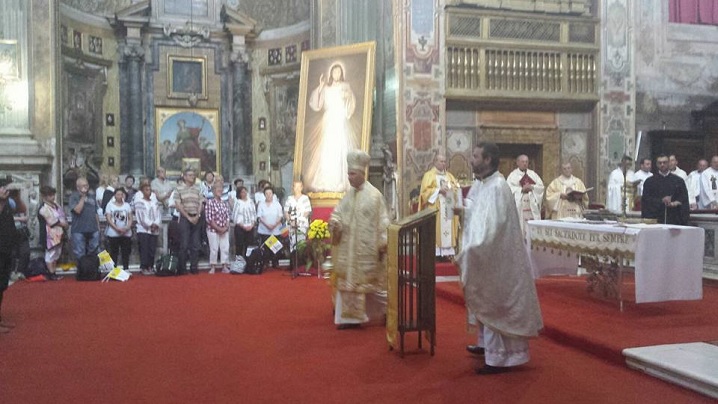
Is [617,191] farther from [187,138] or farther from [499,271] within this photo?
[187,138]

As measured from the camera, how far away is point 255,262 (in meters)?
10.6

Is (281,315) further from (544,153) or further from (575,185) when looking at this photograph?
(544,153)

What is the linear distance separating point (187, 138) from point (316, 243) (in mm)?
8094

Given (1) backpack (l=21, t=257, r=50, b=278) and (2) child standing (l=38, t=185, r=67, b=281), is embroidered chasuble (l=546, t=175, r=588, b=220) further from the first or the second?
(1) backpack (l=21, t=257, r=50, b=278)

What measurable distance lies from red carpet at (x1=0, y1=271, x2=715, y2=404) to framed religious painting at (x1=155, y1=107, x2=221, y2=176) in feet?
29.3

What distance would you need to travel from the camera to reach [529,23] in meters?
12.6

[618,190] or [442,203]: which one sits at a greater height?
[618,190]

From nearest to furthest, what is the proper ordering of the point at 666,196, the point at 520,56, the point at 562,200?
the point at 666,196, the point at 562,200, the point at 520,56

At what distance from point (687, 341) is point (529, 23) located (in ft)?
29.5

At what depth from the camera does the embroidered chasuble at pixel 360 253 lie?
6.00m

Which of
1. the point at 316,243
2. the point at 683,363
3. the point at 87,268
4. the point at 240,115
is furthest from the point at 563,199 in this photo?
the point at 240,115

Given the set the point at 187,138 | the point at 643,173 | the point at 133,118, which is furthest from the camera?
the point at 187,138

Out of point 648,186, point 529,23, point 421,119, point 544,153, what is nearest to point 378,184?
point 421,119

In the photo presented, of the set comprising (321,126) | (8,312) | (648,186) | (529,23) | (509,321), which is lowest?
(8,312)
